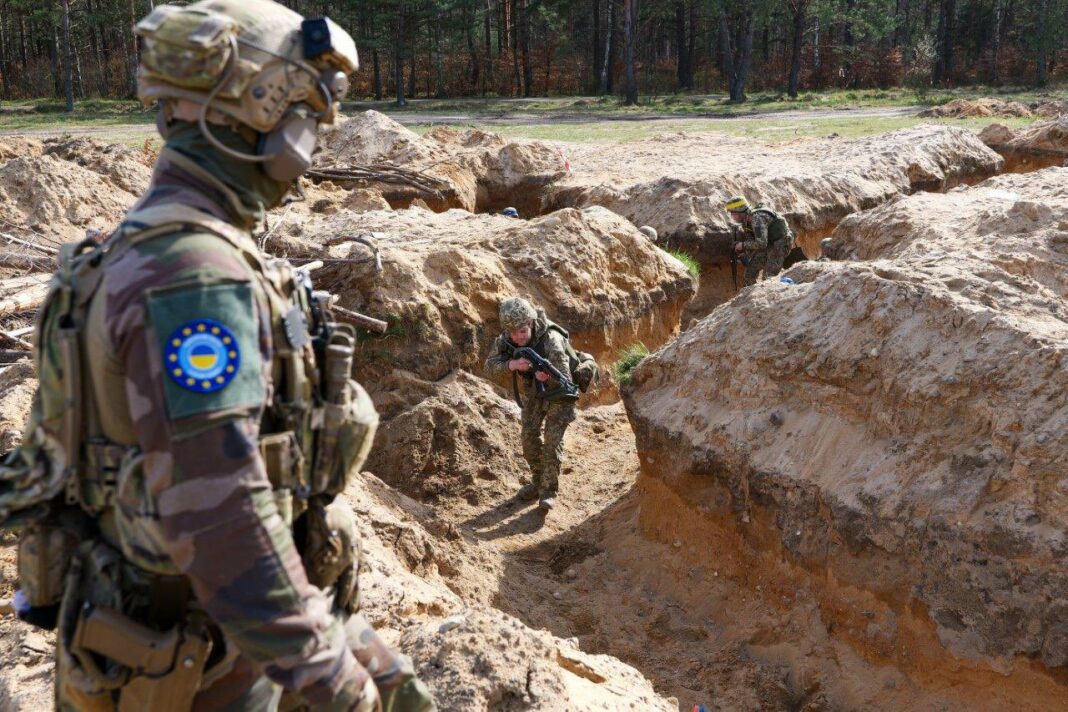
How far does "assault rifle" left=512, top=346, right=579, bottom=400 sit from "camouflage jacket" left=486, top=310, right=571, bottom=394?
0.24 ft

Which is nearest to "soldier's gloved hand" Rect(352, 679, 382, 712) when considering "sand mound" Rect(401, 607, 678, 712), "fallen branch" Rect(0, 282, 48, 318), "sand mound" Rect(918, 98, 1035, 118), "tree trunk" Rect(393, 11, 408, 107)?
"sand mound" Rect(401, 607, 678, 712)

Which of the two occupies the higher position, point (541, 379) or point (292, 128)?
point (292, 128)

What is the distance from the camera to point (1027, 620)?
4910mm

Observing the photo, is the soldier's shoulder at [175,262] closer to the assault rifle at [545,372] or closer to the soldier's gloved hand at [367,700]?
the soldier's gloved hand at [367,700]

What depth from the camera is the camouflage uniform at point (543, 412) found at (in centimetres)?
827

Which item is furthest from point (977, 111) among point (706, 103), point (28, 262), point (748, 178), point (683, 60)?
point (28, 262)

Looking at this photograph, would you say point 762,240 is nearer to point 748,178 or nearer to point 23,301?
point 748,178

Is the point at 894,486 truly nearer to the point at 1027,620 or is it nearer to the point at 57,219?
the point at 1027,620

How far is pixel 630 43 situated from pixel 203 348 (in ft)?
104

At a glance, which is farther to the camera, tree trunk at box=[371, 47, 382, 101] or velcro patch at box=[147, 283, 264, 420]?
tree trunk at box=[371, 47, 382, 101]

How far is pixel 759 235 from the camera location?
1311cm

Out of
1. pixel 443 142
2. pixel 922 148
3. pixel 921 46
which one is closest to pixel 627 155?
pixel 443 142

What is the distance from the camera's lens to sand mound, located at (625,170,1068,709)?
5.05 m

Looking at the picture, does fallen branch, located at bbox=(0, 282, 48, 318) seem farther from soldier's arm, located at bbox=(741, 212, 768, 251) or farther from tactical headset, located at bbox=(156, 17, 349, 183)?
soldier's arm, located at bbox=(741, 212, 768, 251)
